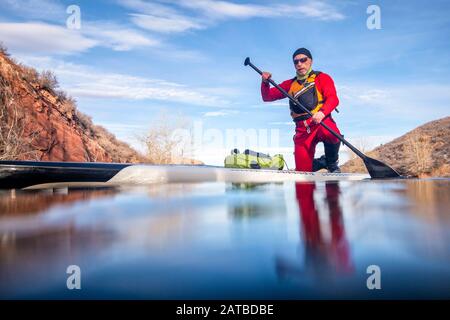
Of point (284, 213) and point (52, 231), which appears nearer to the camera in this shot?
point (52, 231)

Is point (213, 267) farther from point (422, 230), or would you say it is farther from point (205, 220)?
point (422, 230)

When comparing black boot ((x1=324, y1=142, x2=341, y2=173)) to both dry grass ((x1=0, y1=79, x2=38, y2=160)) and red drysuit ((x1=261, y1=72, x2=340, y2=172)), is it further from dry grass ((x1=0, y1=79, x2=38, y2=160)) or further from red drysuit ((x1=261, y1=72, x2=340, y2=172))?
dry grass ((x1=0, y1=79, x2=38, y2=160))

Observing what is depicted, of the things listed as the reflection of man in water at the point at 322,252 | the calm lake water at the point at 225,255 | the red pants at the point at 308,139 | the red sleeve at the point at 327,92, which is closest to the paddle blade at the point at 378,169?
the red pants at the point at 308,139

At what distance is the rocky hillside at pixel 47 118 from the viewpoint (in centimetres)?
1288

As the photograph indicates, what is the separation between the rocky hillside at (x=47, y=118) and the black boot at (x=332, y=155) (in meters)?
9.10

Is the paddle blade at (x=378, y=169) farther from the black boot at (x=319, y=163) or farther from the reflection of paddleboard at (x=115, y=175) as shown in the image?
the black boot at (x=319, y=163)

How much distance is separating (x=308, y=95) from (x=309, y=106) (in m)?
0.18

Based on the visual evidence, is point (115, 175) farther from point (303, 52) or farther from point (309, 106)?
point (303, 52)

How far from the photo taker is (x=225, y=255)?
3.06 ft

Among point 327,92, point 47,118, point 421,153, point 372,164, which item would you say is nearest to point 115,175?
point 327,92

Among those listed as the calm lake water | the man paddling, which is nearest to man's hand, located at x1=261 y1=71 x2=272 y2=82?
the man paddling

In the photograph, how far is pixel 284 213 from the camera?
5.54 ft

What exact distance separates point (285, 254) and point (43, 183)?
3.50 m
